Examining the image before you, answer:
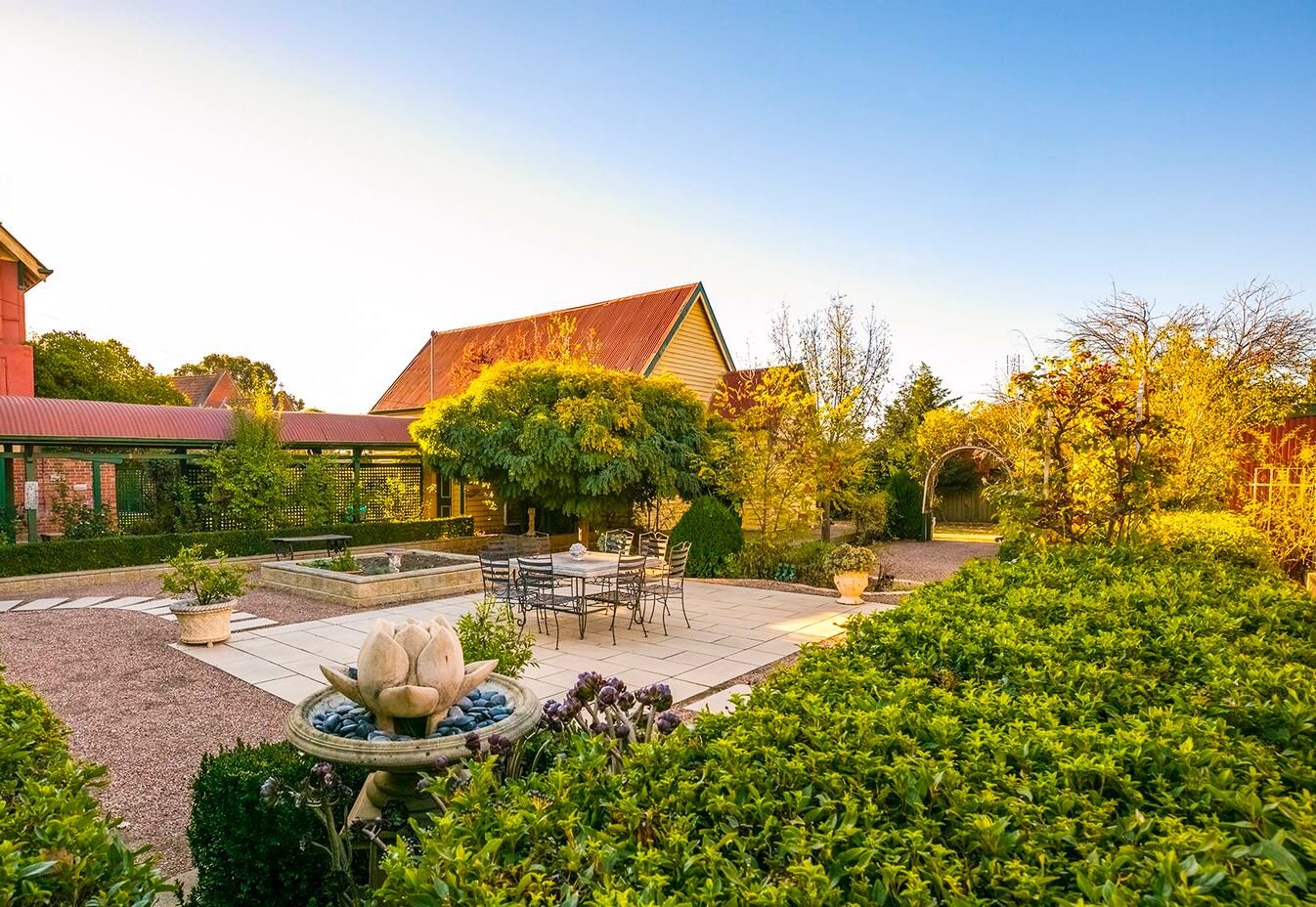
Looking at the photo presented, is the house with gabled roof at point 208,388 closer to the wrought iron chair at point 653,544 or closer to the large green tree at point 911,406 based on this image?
the large green tree at point 911,406

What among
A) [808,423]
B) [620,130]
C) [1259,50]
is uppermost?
[620,130]

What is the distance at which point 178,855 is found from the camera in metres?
3.49

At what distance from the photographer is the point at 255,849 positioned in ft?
9.45

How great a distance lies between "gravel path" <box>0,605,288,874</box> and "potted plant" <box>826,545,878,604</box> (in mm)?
7325

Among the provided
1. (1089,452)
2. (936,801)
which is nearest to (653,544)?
(1089,452)

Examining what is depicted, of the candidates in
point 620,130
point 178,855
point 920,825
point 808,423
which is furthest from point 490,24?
point 920,825

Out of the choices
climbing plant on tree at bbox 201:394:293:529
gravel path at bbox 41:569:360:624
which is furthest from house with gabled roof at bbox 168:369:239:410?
gravel path at bbox 41:569:360:624

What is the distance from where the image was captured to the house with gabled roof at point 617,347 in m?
18.4

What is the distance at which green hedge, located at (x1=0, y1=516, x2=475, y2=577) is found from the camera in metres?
11.3

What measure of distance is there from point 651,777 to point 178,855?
3103 mm

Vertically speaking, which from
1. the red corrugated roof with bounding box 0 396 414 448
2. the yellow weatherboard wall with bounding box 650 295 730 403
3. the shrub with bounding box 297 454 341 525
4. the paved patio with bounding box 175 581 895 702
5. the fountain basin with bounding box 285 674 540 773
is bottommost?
the paved patio with bounding box 175 581 895 702

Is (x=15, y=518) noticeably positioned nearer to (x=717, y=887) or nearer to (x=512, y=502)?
(x=512, y=502)

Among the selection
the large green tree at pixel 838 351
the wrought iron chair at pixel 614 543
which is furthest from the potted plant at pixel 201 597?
the large green tree at pixel 838 351

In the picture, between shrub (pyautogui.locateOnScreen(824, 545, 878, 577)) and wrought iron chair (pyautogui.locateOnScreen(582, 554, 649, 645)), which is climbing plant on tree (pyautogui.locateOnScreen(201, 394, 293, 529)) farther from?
shrub (pyautogui.locateOnScreen(824, 545, 878, 577))
